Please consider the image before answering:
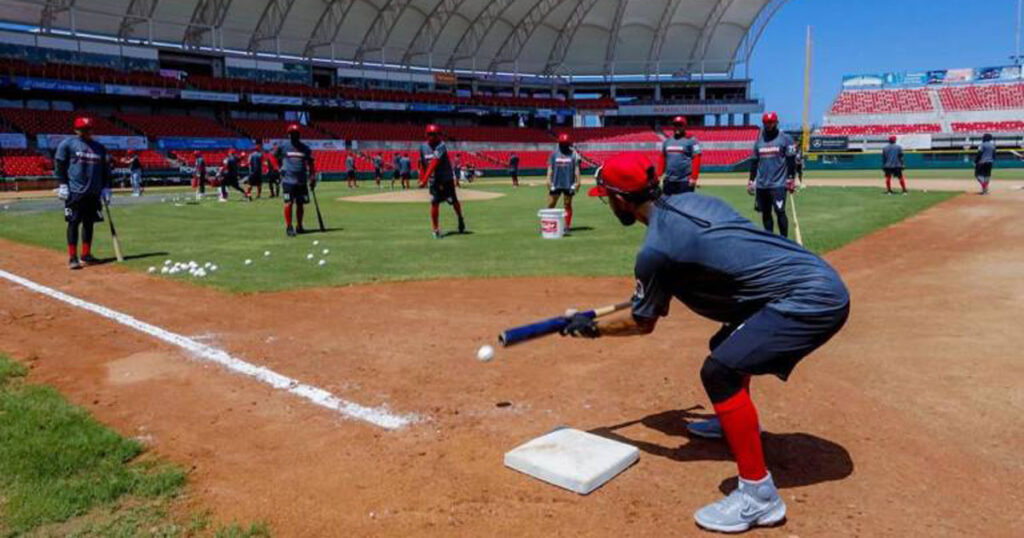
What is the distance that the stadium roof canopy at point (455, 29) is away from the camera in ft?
148

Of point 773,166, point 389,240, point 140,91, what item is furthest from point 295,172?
point 140,91

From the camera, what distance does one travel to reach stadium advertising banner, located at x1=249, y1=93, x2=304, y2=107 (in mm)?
50469

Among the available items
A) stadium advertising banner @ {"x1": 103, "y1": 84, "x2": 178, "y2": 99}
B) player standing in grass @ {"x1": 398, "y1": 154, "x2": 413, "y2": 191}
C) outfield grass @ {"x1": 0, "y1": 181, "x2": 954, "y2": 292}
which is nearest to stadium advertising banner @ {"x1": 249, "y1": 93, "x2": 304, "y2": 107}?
stadium advertising banner @ {"x1": 103, "y1": 84, "x2": 178, "y2": 99}

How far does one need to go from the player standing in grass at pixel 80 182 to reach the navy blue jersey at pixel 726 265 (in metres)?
10.5

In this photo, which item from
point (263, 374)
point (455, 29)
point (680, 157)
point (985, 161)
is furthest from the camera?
point (455, 29)

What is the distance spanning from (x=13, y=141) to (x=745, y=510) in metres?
44.3

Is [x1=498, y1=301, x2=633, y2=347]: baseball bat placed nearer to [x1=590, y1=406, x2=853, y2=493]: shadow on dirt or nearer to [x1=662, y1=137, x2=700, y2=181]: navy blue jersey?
[x1=590, y1=406, x2=853, y2=493]: shadow on dirt

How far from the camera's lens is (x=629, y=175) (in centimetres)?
343

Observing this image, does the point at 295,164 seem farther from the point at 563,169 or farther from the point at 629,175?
the point at 629,175

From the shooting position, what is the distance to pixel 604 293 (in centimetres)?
846

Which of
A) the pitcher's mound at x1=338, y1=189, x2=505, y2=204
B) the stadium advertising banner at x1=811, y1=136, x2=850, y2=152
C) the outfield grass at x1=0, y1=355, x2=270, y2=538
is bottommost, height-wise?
the outfield grass at x1=0, y1=355, x2=270, y2=538

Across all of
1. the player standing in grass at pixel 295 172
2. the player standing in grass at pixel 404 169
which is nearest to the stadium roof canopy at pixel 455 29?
the player standing in grass at pixel 404 169

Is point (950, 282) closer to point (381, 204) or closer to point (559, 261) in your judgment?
point (559, 261)

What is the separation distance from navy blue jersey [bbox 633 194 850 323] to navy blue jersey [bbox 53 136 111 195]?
1077cm
